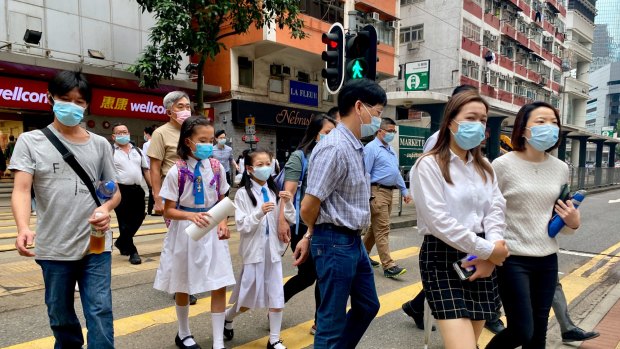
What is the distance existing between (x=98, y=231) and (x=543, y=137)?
8.91 feet

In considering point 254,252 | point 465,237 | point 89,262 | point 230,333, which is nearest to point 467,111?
point 465,237

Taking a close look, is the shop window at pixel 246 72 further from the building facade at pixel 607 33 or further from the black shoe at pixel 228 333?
the building facade at pixel 607 33

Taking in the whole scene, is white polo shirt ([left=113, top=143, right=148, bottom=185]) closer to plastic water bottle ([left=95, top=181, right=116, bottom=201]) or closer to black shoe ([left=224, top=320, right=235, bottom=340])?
black shoe ([left=224, top=320, right=235, bottom=340])

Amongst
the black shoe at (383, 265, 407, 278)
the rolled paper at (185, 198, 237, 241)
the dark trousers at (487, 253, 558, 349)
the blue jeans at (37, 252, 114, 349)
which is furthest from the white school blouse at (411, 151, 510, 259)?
the black shoe at (383, 265, 407, 278)

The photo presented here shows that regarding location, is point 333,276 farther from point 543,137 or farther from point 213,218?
point 543,137

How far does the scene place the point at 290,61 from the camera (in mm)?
20141

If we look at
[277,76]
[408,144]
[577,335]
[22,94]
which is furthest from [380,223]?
[277,76]

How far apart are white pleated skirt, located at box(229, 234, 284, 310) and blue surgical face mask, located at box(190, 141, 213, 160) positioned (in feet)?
2.75

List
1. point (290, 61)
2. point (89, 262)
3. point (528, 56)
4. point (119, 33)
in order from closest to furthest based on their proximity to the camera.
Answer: point (89, 262)
point (119, 33)
point (290, 61)
point (528, 56)

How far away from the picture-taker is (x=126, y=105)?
16172mm

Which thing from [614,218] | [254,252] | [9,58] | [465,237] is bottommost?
[614,218]

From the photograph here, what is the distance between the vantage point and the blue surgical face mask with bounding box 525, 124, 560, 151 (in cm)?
285

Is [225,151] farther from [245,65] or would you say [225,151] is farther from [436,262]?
[245,65]

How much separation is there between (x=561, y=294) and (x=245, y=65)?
16656 mm
